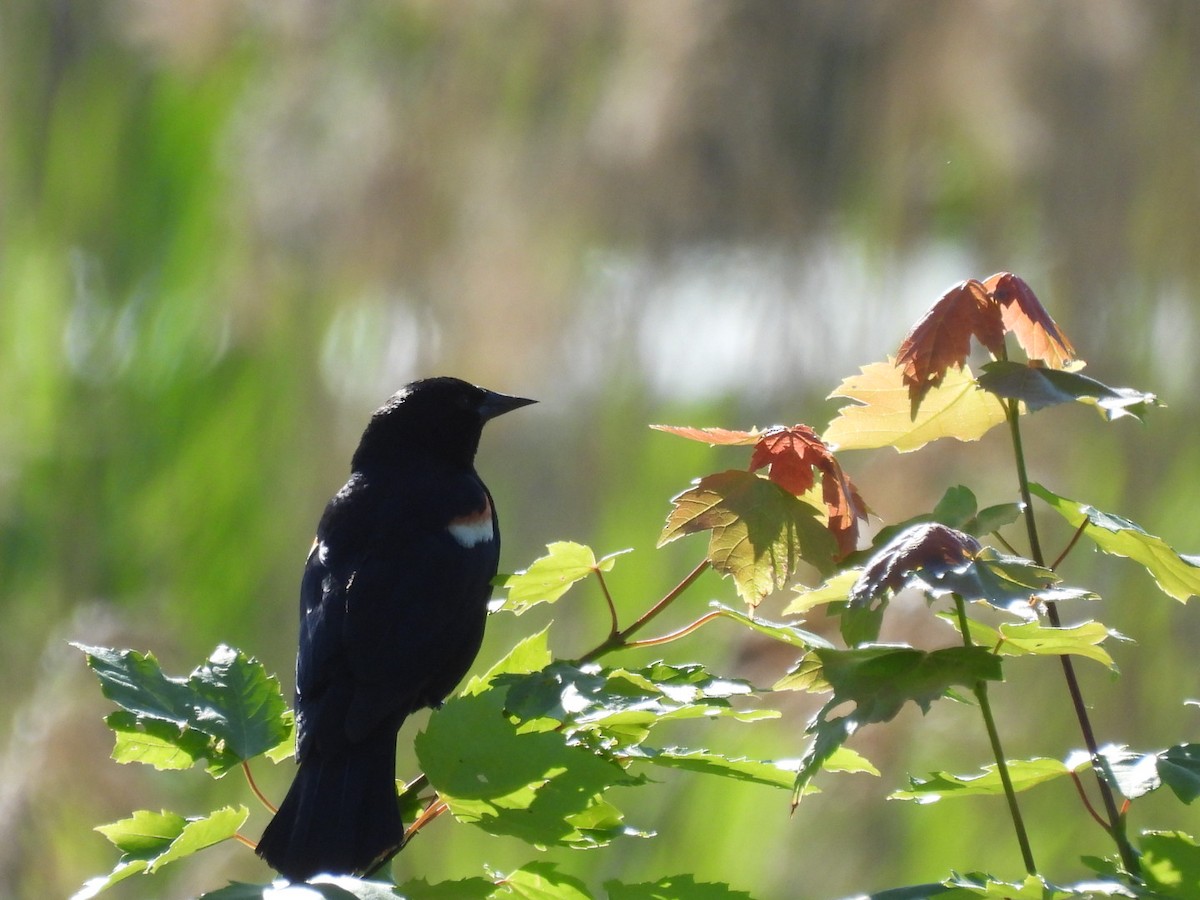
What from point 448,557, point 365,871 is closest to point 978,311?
point 365,871

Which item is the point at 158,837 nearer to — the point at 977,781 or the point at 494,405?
the point at 977,781

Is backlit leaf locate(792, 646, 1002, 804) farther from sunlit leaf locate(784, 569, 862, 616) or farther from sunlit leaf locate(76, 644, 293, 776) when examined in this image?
sunlit leaf locate(76, 644, 293, 776)

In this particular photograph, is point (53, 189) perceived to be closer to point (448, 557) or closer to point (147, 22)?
point (147, 22)

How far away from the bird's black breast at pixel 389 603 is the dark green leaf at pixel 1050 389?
81 cm

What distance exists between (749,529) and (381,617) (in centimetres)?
70

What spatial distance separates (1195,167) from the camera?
413cm

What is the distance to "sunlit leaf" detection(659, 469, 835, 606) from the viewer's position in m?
1.02

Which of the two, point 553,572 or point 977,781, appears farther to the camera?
point 553,572

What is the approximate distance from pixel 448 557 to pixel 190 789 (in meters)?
3.45

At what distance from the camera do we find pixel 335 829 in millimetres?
1150

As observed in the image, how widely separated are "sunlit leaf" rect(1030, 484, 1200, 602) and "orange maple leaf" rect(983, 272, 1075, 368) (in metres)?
0.14

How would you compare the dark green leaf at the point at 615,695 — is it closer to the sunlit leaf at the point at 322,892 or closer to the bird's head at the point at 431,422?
the sunlit leaf at the point at 322,892

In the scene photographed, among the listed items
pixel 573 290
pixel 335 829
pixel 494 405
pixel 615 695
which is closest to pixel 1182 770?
pixel 615 695

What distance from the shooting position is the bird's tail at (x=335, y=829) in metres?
1.13
